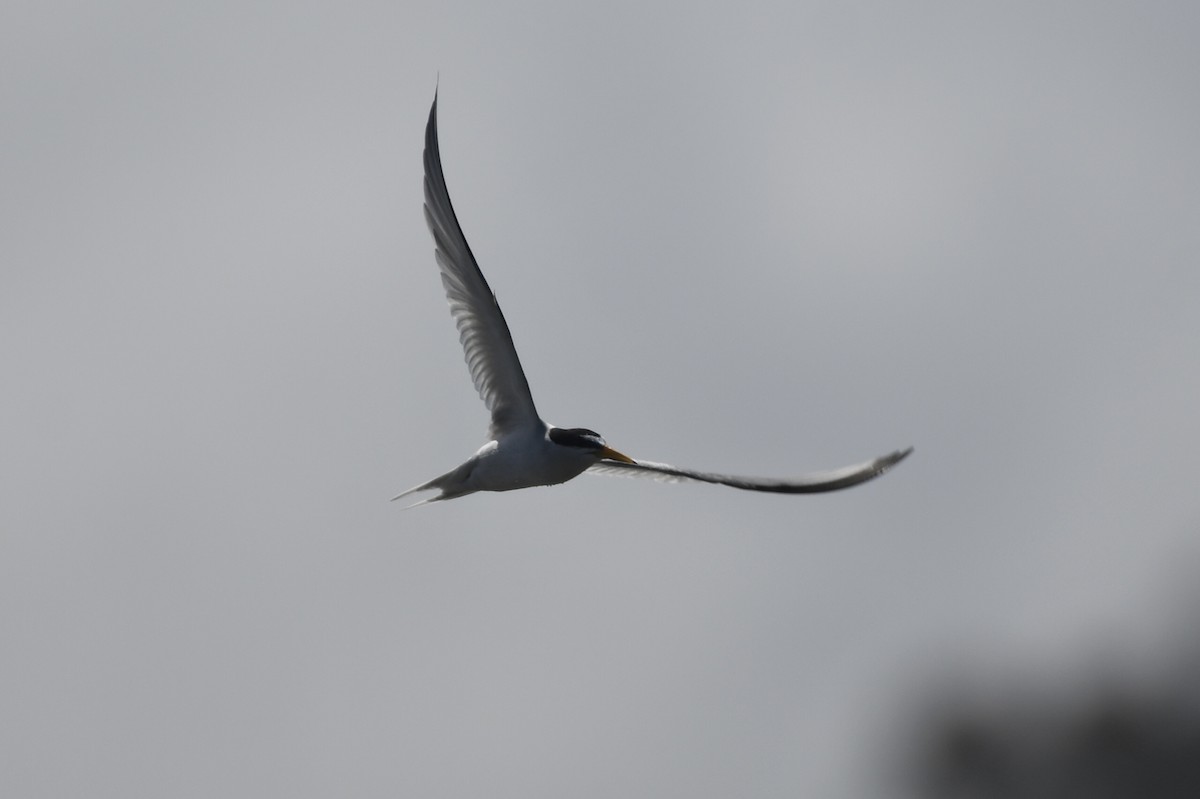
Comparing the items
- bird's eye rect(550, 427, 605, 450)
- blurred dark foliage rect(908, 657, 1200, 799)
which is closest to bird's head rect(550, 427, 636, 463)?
bird's eye rect(550, 427, 605, 450)

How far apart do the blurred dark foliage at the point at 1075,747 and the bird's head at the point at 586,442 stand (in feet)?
121

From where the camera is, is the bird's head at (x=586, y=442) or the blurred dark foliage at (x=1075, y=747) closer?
the bird's head at (x=586, y=442)

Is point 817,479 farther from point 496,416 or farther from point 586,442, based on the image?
point 496,416

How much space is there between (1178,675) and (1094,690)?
3.48 metres

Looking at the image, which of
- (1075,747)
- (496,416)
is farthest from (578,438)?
(1075,747)

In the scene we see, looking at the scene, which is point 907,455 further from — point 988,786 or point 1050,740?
point 1050,740

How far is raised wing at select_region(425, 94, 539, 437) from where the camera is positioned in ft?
36.6

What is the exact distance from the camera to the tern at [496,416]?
1087cm

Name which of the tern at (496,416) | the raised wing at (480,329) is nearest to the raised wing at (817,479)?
the tern at (496,416)

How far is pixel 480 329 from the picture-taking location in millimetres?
11875

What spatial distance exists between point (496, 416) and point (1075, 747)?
40429mm

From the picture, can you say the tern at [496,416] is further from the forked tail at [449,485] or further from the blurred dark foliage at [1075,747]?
the blurred dark foliage at [1075,747]

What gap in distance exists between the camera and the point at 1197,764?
4419 cm

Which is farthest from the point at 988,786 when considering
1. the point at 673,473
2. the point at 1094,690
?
the point at 673,473
